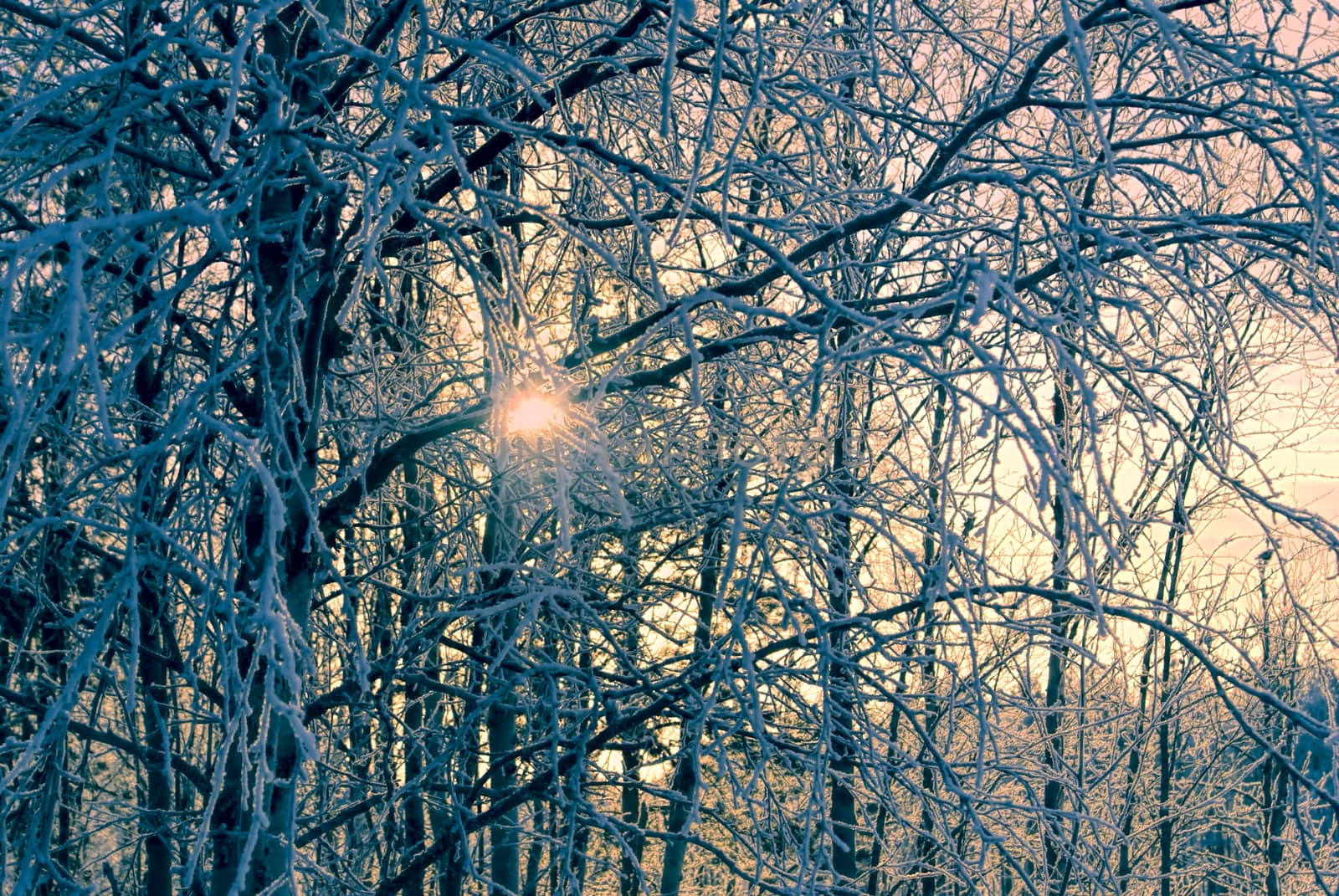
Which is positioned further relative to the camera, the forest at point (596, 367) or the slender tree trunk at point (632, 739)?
the slender tree trunk at point (632, 739)

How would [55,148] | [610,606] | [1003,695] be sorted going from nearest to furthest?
Result: [55,148]
[1003,695]
[610,606]

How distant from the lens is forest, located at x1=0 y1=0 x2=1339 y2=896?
5.96 feet

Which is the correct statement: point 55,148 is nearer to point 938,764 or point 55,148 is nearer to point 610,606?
point 610,606

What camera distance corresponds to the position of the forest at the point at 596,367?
5.96ft

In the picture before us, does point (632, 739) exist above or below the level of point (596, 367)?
below

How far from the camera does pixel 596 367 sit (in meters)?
3.92

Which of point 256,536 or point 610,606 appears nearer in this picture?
point 256,536

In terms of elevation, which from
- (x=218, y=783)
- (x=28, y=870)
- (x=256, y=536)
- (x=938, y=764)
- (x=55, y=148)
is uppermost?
(x=55, y=148)

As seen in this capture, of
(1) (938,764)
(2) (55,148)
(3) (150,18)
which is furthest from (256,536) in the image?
(1) (938,764)

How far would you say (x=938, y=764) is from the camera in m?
3.09

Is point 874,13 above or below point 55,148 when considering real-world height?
above

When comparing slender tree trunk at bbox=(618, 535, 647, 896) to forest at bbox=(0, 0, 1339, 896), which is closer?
forest at bbox=(0, 0, 1339, 896)

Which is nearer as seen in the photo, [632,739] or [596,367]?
[596,367]

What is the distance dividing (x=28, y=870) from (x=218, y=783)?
0.54m
